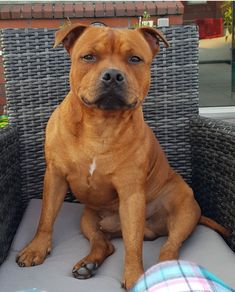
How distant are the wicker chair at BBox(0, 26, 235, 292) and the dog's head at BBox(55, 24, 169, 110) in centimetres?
39

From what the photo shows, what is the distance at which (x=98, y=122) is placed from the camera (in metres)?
1.95

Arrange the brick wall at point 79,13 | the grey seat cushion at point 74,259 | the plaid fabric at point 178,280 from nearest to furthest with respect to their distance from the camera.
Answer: the plaid fabric at point 178,280 < the grey seat cushion at point 74,259 < the brick wall at point 79,13

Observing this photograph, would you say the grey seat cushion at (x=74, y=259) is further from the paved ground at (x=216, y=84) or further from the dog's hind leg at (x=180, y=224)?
the paved ground at (x=216, y=84)

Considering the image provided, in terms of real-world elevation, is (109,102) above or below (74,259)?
above

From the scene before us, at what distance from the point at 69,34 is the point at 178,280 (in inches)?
44.4

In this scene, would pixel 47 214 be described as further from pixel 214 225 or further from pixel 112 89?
pixel 214 225

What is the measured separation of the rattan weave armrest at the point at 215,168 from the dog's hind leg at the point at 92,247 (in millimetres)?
499

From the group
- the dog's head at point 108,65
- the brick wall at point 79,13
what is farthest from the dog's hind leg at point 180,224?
the brick wall at point 79,13

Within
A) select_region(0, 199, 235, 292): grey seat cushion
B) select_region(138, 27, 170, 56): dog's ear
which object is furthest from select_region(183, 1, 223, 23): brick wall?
select_region(0, 199, 235, 292): grey seat cushion

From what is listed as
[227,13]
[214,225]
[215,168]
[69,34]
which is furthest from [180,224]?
[227,13]

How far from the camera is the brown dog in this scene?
1.82 meters

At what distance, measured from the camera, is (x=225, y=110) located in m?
4.68

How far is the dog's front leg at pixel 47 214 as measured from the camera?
1920 millimetres

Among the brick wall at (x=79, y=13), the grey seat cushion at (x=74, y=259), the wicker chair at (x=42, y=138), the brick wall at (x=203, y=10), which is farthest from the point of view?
the brick wall at (x=203, y=10)
